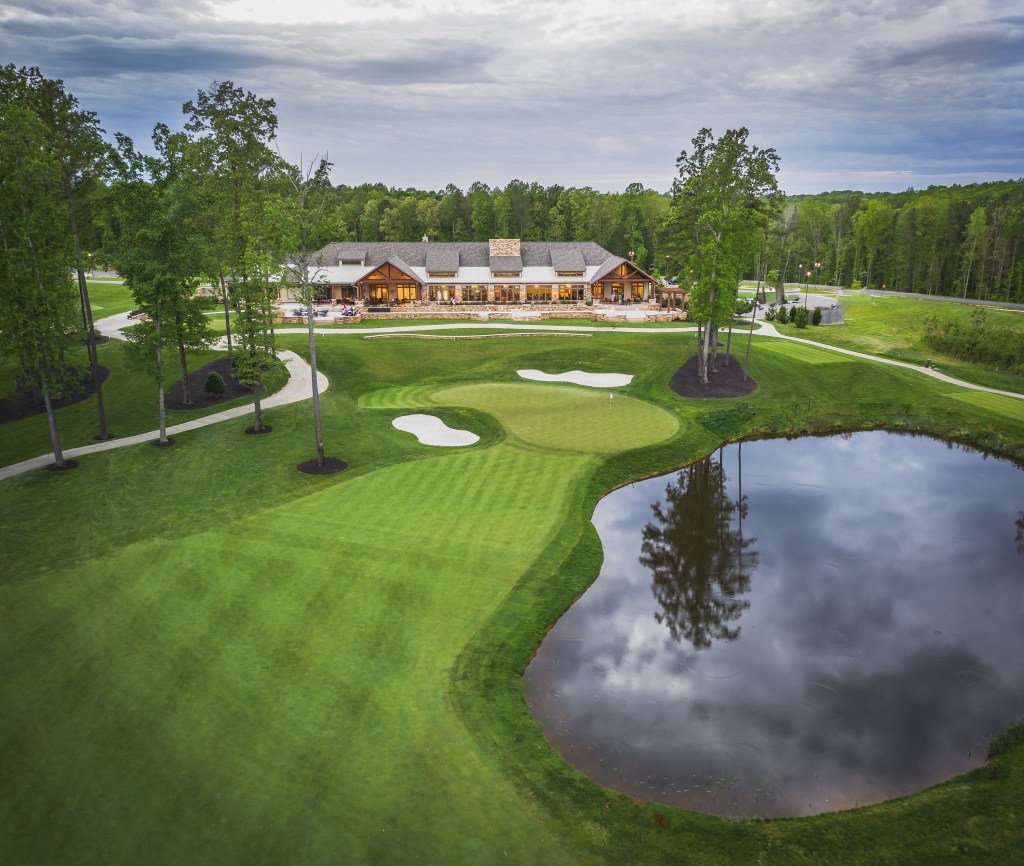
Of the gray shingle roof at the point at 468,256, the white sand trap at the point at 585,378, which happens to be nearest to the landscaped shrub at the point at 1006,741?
the white sand trap at the point at 585,378

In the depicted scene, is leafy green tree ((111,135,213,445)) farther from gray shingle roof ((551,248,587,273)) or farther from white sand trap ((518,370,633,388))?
gray shingle roof ((551,248,587,273))

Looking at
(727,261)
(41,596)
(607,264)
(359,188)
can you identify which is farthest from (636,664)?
(359,188)

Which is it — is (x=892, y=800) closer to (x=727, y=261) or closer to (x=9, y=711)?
(x=9, y=711)

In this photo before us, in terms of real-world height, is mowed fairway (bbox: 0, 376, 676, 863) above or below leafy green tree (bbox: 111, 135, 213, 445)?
below

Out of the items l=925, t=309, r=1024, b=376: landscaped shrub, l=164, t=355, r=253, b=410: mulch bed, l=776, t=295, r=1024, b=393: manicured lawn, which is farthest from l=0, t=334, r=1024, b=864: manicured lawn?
l=925, t=309, r=1024, b=376: landscaped shrub

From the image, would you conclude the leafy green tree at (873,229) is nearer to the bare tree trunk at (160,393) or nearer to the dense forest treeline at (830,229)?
the dense forest treeline at (830,229)
